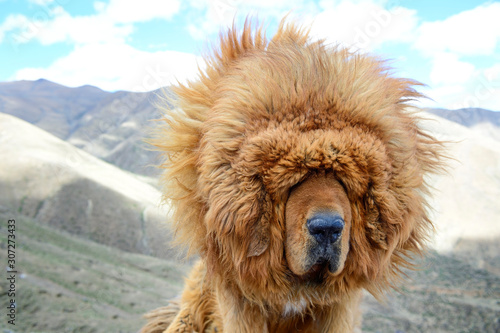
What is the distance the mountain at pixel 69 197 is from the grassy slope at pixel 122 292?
1.42m

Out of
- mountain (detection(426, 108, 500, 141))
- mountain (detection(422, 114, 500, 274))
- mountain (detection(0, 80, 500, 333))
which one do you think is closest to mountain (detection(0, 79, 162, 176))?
mountain (detection(0, 80, 500, 333))

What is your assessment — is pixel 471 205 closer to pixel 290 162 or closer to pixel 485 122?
pixel 485 122

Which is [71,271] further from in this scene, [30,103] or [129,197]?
[30,103]

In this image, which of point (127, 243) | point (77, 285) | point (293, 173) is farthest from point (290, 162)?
point (127, 243)

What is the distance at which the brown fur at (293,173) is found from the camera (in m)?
1.62

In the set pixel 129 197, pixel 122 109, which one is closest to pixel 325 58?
pixel 129 197

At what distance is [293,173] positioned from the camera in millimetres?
1607

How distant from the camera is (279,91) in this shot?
170 cm

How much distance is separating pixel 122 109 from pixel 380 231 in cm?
3436

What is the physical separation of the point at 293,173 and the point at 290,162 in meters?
0.05

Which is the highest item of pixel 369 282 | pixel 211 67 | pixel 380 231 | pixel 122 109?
pixel 211 67

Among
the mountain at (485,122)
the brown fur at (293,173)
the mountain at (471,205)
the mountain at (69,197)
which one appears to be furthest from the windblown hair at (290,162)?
the mountain at (485,122)

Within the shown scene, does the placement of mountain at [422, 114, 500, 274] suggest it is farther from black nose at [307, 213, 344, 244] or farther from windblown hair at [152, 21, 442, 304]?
black nose at [307, 213, 344, 244]

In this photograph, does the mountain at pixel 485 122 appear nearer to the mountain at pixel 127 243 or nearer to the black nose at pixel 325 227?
the mountain at pixel 127 243
